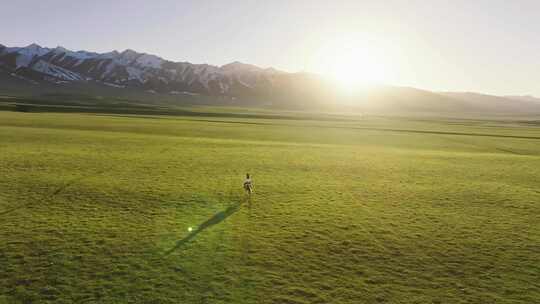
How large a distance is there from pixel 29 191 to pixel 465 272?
31787 millimetres

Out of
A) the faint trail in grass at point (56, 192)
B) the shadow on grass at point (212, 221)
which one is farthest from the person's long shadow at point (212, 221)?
the faint trail in grass at point (56, 192)

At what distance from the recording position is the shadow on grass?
17125 millimetres

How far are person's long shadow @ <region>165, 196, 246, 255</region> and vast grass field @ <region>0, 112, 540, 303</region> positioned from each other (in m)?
0.08

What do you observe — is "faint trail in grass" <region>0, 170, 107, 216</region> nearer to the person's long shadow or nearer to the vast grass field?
the vast grass field

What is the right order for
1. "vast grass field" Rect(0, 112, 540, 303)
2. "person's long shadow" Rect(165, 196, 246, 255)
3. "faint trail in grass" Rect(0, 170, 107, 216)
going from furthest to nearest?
"faint trail in grass" Rect(0, 170, 107, 216) → "person's long shadow" Rect(165, 196, 246, 255) → "vast grass field" Rect(0, 112, 540, 303)

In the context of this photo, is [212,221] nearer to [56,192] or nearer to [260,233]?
[260,233]

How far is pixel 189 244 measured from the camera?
56.0 ft

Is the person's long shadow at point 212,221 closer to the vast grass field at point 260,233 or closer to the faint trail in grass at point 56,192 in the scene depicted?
the vast grass field at point 260,233

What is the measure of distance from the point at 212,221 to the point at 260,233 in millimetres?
3846

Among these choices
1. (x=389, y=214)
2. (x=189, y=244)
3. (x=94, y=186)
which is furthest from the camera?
(x=94, y=186)

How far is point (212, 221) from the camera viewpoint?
20516mm

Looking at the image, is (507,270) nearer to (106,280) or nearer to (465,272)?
(465,272)

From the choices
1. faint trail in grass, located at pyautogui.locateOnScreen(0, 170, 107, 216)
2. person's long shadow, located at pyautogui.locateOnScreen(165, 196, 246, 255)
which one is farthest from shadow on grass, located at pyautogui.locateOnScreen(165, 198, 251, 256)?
faint trail in grass, located at pyautogui.locateOnScreen(0, 170, 107, 216)

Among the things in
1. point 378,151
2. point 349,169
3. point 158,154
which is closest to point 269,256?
point 349,169
